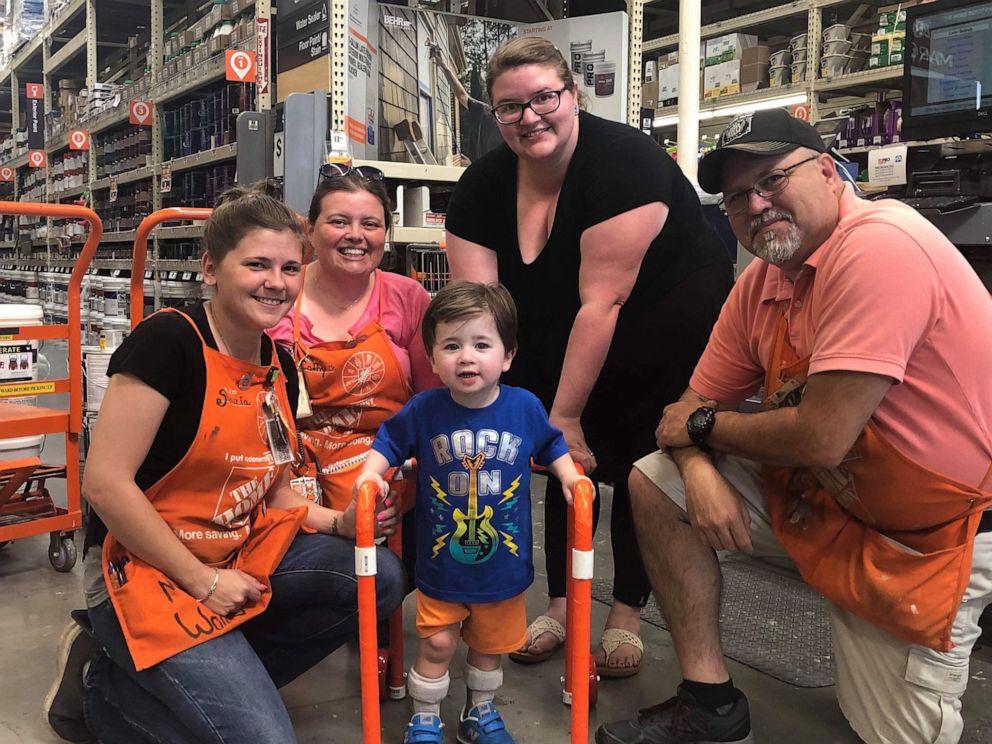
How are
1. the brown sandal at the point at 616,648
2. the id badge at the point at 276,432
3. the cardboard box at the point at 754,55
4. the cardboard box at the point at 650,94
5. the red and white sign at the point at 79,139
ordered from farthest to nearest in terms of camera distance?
1. the red and white sign at the point at 79,139
2. the cardboard box at the point at 650,94
3. the cardboard box at the point at 754,55
4. the brown sandal at the point at 616,648
5. the id badge at the point at 276,432

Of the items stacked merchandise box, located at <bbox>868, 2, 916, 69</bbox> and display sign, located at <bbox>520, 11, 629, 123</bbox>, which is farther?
stacked merchandise box, located at <bbox>868, 2, 916, 69</bbox>

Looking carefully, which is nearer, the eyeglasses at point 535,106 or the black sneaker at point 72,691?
the black sneaker at point 72,691

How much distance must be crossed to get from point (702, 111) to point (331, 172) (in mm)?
5234

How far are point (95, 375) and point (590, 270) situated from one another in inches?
87.5

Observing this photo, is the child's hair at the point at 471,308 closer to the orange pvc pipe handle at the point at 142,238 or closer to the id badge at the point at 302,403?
the id badge at the point at 302,403

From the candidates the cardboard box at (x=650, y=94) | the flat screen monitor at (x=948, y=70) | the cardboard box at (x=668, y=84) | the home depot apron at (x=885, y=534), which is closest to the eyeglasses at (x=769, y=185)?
the home depot apron at (x=885, y=534)

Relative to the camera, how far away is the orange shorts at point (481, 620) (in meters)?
1.78

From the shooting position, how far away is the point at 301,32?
3.90 meters

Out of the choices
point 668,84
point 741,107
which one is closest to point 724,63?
point 741,107

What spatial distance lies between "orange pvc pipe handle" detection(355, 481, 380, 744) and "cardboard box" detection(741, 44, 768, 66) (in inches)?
229

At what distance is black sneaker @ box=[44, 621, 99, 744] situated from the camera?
177cm

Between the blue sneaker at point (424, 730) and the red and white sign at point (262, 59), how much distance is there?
3.76 metres

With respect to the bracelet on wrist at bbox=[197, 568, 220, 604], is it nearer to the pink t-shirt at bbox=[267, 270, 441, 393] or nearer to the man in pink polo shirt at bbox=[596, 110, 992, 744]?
the pink t-shirt at bbox=[267, 270, 441, 393]

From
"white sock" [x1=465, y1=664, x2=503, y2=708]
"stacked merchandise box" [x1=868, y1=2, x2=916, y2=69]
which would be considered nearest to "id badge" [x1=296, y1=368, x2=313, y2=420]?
"white sock" [x1=465, y1=664, x2=503, y2=708]
